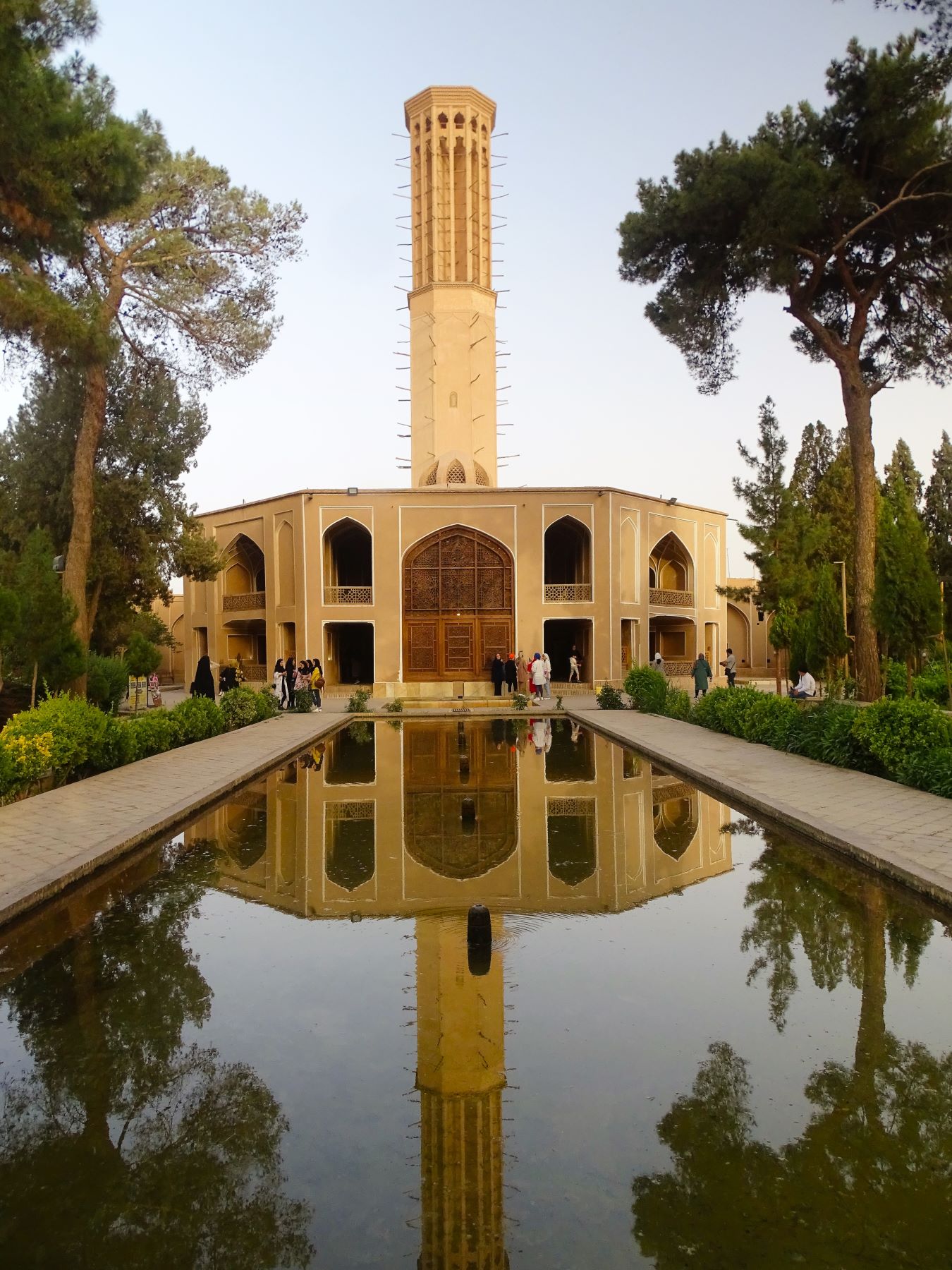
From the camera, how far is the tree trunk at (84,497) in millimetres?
14914

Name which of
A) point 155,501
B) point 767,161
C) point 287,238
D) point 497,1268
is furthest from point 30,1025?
point 155,501

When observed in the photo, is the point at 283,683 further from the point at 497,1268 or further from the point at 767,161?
the point at 497,1268

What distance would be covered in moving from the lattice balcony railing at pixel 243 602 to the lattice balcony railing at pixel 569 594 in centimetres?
912

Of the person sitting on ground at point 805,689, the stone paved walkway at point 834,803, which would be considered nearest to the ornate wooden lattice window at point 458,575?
the person sitting on ground at point 805,689

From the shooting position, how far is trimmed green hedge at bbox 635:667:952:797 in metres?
8.96

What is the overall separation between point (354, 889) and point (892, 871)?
127 inches

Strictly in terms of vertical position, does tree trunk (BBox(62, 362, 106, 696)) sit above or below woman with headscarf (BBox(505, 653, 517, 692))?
above

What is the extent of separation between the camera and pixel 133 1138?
2908mm

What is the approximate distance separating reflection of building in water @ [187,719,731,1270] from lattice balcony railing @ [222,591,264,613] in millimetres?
18601

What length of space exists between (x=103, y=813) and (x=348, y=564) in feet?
89.0

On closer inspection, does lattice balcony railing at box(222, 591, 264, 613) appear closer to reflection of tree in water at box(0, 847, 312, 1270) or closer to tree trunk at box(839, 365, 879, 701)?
tree trunk at box(839, 365, 879, 701)

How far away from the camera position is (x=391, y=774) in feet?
38.7

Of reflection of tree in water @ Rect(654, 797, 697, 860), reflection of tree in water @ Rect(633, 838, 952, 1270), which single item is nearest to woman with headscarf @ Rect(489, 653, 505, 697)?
reflection of tree in water @ Rect(654, 797, 697, 860)

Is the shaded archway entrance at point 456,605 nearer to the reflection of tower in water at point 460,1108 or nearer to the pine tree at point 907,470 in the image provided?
the pine tree at point 907,470
